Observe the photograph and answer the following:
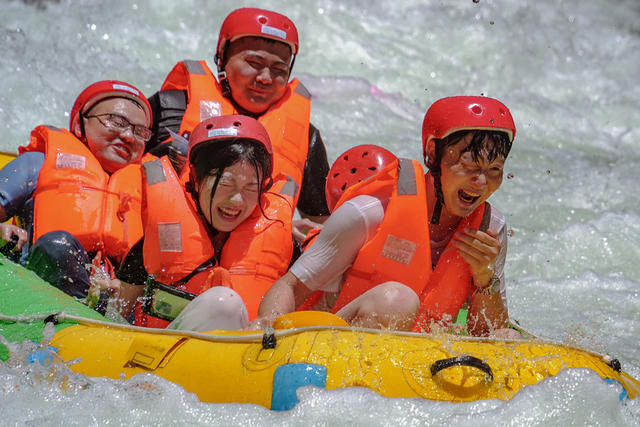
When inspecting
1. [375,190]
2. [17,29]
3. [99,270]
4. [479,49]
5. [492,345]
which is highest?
[479,49]

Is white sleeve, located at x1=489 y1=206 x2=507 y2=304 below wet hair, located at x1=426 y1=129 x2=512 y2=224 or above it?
below

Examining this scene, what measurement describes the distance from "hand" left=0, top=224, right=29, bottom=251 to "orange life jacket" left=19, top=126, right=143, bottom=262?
93 mm

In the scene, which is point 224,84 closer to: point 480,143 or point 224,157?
point 224,157

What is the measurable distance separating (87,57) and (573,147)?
4586 millimetres

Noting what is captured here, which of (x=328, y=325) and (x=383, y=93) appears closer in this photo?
(x=328, y=325)

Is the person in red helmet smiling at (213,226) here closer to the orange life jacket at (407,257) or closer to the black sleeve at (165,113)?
the orange life jacket at (407,257)

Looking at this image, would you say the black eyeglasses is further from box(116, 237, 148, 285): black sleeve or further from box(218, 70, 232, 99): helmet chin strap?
box(116, 237, 148, 285): black sleeve

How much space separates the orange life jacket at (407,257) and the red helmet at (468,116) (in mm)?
215

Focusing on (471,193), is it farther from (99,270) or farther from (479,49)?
(479,49)

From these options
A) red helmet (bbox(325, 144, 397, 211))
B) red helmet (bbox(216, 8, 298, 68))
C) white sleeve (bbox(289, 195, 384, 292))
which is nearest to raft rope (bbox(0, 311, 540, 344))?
white sleeve (bbox(289, 195, 384, 292))

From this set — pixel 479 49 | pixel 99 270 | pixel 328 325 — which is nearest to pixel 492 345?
pixel 328 325

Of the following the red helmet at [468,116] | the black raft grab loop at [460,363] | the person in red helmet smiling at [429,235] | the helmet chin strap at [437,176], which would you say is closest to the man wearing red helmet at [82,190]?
the person in red helmet smiling at [429,235]

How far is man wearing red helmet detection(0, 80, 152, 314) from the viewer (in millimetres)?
3170

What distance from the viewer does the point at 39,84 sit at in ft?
20.9
